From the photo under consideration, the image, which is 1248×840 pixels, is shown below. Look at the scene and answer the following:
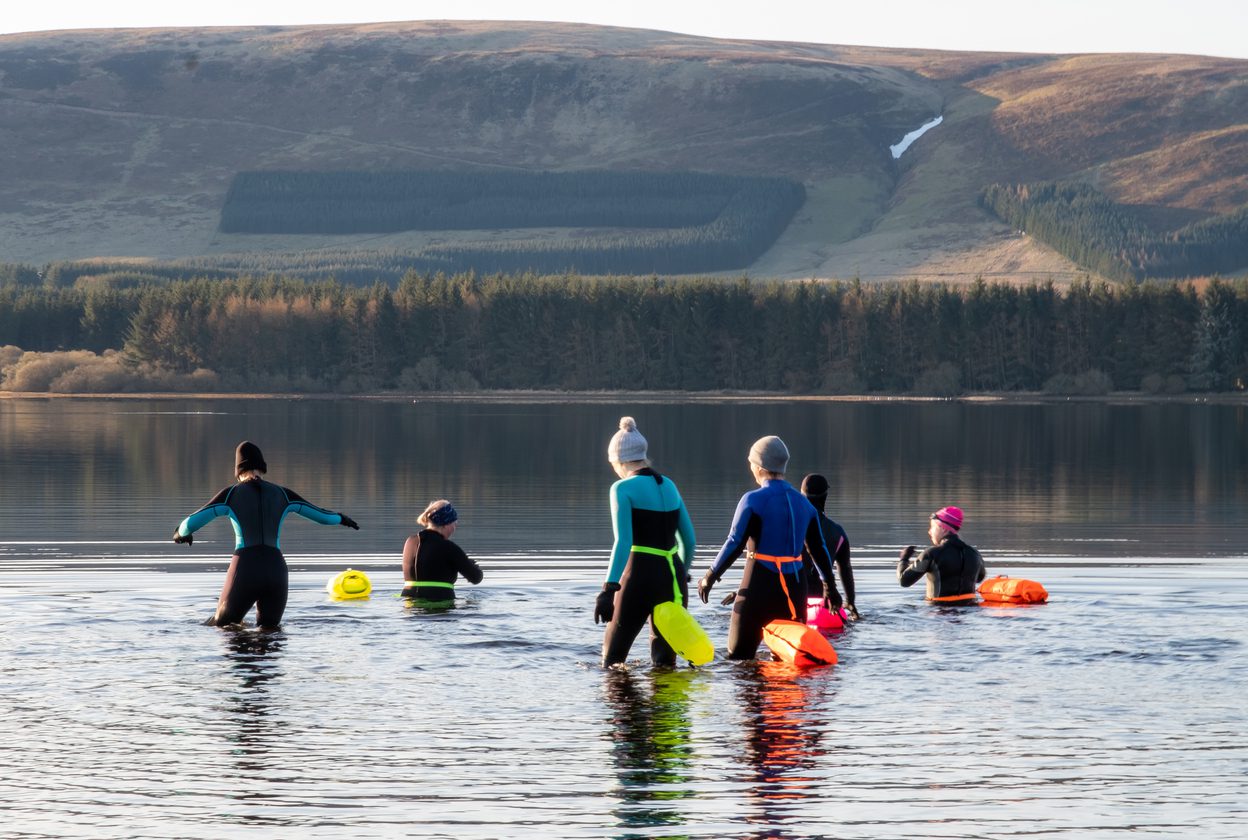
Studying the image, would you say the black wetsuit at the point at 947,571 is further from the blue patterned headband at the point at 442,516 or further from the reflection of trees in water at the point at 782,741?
the blue patterned headband at the point at 442,516

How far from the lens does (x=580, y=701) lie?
18.4 meters

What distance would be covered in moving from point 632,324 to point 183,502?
138497 millimetres

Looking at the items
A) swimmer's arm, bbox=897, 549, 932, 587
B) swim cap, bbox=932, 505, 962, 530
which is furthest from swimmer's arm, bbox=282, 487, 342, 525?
swim cap, bbox=932, 505, 962, 530

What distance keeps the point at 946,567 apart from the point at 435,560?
696 cm

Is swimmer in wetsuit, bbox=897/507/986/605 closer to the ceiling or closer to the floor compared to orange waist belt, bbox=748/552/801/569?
closer to the floor

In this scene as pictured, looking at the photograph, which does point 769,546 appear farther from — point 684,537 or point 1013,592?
point 1013,592

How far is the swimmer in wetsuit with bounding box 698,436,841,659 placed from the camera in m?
20.1

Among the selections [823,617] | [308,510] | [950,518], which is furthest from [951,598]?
[308,510]

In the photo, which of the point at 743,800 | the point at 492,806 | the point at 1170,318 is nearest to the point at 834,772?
the point at 743,800

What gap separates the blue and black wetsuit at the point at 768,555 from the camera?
2017 cm

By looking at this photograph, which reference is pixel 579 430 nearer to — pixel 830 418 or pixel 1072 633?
pixel 830 418

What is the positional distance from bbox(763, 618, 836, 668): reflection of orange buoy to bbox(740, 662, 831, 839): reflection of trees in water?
0.14m

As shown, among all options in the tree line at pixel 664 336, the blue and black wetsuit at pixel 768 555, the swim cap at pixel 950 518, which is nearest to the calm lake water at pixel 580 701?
the blue and black wetsuit at pixel 768 555

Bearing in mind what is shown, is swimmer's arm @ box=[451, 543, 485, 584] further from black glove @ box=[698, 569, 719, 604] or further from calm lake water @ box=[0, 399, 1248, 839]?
black glove @ box=[698, 569, 719, 604]
